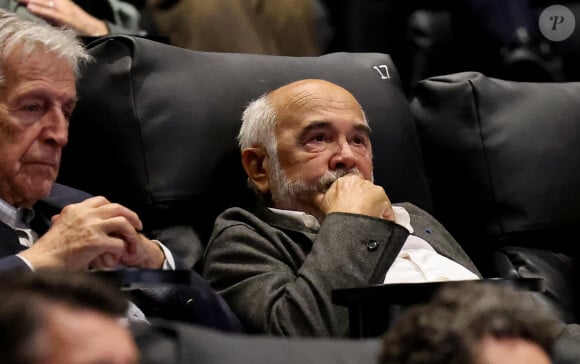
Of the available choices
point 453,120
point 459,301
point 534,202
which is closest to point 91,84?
point 453,120

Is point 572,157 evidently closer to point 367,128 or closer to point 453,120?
point 453,120

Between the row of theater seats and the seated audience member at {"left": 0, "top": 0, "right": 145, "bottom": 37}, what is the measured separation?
0.24 meters

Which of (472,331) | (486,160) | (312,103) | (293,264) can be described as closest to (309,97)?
(312,103)

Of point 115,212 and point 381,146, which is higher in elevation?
point 115,212

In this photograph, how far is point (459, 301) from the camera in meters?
1.05

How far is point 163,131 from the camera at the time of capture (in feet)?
7.55

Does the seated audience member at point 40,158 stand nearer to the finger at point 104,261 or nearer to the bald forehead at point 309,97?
the finger at point 104,261

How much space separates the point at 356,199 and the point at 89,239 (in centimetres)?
60

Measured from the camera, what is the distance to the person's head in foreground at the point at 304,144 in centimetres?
228

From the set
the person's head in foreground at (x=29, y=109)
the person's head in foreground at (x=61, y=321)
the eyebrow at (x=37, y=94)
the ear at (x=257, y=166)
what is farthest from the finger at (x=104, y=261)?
the person's head in foreground at (x=61, y=321)

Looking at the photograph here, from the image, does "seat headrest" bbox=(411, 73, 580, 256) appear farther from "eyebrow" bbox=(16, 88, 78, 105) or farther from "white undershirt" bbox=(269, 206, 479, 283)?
"eyebrow" bbox=(16, 88, 78, 105)

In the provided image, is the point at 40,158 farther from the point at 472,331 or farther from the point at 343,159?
the point at 472,331

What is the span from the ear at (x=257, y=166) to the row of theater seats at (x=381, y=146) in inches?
1.6

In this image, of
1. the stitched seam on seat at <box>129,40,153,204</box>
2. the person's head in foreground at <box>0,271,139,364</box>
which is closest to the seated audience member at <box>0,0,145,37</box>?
the stitched seam on seat at <box>129,40,153,204</box>
